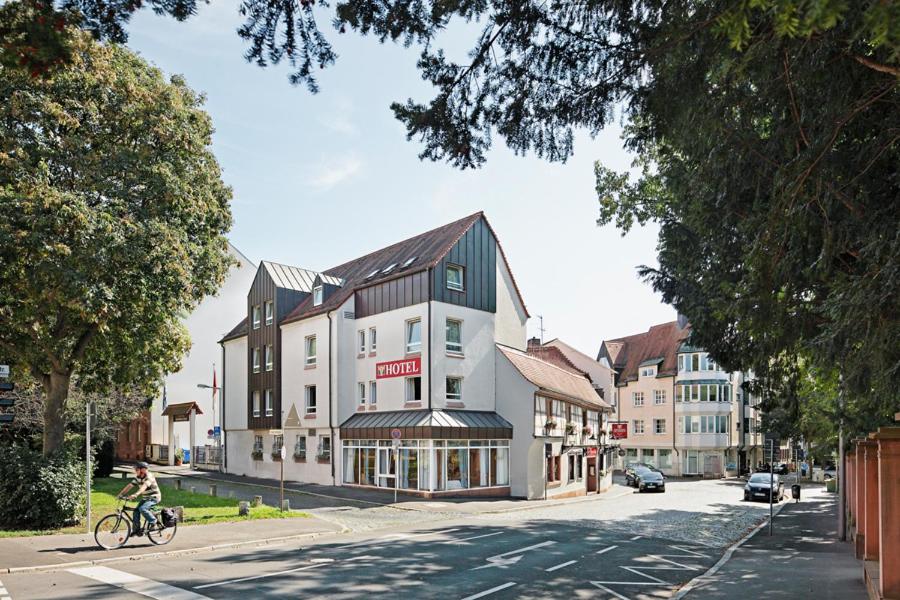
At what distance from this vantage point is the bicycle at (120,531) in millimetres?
15812

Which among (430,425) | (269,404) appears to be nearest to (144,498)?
(430,425)

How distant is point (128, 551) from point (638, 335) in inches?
2692

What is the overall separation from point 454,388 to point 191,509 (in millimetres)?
14688

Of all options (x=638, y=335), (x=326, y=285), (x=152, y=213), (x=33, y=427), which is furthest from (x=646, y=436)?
(x=152, y=213)

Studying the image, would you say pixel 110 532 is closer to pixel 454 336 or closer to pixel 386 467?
pixel 386 467

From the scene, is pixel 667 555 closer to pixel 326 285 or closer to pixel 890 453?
pixel 890 453

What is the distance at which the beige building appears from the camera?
6550 cm

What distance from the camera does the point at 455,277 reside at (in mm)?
35969

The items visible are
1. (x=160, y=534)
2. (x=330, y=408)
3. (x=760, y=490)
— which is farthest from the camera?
(x=760, y=490)

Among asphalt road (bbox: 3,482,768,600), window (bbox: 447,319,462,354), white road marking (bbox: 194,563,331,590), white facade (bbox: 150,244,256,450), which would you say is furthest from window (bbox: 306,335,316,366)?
white road marking (bbox: 194,563,331,590)

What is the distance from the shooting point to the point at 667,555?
682 inches

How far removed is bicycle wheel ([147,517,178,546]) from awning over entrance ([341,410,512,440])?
52.7 ft

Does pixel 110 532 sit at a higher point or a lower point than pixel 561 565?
higher

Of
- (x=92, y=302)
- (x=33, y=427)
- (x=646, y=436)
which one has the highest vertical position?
(x=92, y=302)
